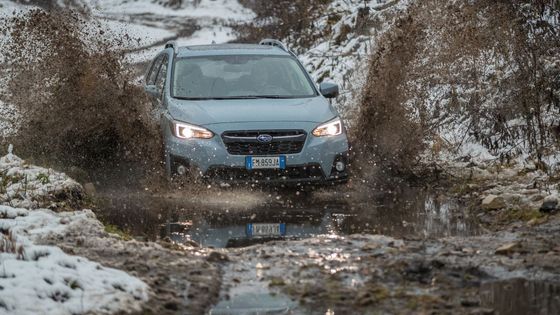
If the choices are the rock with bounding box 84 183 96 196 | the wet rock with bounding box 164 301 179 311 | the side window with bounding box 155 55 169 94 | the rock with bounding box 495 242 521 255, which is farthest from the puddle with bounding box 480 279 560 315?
the side window with bounding box 155 55 169 94

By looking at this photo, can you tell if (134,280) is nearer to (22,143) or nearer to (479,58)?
(22,143)

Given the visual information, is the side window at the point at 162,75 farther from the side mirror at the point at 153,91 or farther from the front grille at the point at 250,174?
the front grille at the point at 250,174

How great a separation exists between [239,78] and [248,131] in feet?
5.65

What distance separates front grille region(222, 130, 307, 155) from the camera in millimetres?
11234

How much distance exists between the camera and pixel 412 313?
6.34 m

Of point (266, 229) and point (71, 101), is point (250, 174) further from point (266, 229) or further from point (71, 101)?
point (71, 101)

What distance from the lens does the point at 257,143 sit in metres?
11.3

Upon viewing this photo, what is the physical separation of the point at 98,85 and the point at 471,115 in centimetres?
543

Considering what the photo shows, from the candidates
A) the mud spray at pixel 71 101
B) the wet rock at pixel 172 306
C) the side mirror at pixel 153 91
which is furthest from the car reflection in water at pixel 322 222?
the mud spray at pixel 71 101

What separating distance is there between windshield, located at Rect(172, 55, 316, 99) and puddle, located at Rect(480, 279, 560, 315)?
5800 mm

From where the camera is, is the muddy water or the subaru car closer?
the muddy water

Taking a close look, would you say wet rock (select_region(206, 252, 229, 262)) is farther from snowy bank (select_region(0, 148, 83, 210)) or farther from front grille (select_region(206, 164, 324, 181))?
front grille (select_region(206, 164, 324, 181))

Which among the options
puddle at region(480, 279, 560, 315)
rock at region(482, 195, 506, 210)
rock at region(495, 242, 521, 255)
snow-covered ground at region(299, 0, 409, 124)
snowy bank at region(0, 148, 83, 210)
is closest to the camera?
puddle at region(480, 279, 560, 315)

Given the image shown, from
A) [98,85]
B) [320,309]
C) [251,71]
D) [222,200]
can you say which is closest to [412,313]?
[320,309]
